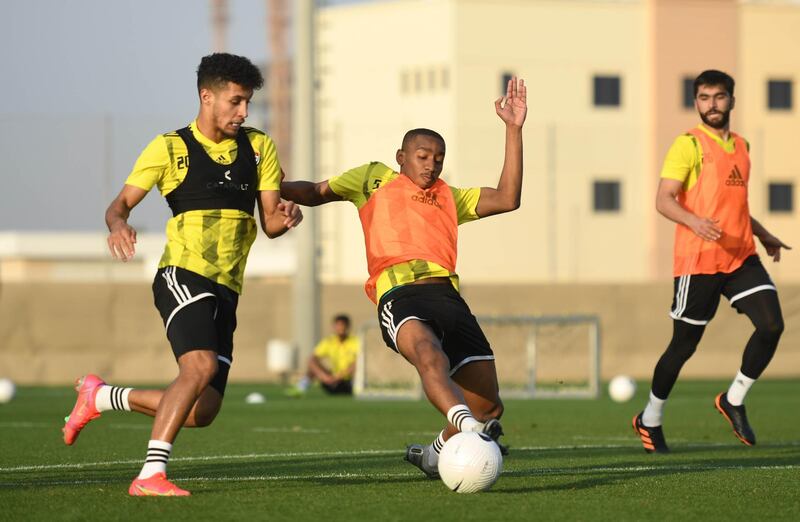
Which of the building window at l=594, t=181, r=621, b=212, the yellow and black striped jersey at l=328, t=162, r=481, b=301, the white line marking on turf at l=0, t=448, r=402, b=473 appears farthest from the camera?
the building window at l=594, t=181, r=621, b=212

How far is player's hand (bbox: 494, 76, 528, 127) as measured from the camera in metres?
8.12

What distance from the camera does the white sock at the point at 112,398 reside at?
25.7 ft

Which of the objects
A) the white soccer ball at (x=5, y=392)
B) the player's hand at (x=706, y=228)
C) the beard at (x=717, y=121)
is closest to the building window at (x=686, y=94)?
the white soccer ball at (x=5, y=392)

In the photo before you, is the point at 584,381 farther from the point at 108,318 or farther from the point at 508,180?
the point at 508,180

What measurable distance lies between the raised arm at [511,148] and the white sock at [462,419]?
4.48 feet

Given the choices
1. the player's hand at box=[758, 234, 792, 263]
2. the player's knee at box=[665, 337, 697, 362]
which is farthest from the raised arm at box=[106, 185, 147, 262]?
the player's hand at box=[758, 234, 792, 263]

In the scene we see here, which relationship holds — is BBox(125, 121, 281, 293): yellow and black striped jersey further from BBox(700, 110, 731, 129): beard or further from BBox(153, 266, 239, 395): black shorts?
BBox(700, 110, 731, 129): beard

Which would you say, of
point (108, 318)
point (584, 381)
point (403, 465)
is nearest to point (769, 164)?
point (584, 381)

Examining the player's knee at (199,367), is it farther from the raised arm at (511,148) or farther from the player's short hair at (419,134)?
the raised arm at (511,148)

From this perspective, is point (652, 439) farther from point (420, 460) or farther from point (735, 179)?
point (420, 460)

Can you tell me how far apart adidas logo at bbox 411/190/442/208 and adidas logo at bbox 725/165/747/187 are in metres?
2.72

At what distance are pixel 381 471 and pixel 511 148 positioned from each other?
77.7 inches

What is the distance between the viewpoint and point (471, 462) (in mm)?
7051

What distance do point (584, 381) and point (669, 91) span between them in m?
23.3
